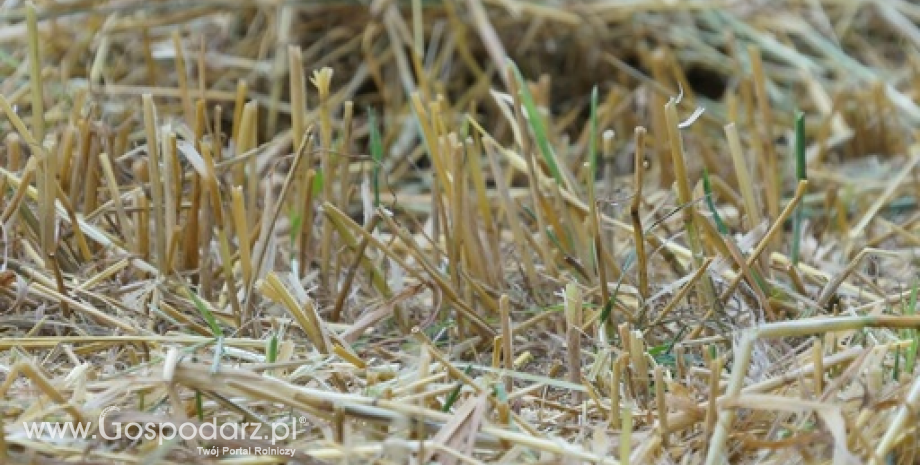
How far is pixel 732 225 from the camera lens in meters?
1.70

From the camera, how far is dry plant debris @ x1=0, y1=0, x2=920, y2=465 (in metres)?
0.98

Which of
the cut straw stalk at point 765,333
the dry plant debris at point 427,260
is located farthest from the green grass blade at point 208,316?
the cut straw stalk at point 765,333

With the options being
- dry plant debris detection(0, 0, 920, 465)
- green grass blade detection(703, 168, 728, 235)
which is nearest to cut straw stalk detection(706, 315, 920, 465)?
dry plant debris detection(0, 0, 920, 465)

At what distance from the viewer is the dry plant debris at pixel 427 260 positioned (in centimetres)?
98

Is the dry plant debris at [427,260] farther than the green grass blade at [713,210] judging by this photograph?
No

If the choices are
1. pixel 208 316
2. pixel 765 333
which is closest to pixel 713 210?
pixel 765 333

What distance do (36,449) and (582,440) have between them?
42cm

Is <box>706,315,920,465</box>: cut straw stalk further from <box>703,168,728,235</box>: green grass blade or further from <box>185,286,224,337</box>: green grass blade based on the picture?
<box>185,286,224,337</box>: green grass blade

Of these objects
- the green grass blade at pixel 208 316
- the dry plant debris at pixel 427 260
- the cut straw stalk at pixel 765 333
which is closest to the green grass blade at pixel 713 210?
the dry plant debris at pixel 427 260

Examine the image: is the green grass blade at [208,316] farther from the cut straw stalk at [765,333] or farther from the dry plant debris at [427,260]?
the cut straw stalk at [765,333]

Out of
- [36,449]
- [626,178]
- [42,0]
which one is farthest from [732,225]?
[42,0]

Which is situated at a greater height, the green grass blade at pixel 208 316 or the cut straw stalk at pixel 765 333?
the cut straw stalk at pixel 765 333

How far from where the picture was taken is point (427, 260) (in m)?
1.32

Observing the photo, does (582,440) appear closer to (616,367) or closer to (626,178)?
(616,367)
